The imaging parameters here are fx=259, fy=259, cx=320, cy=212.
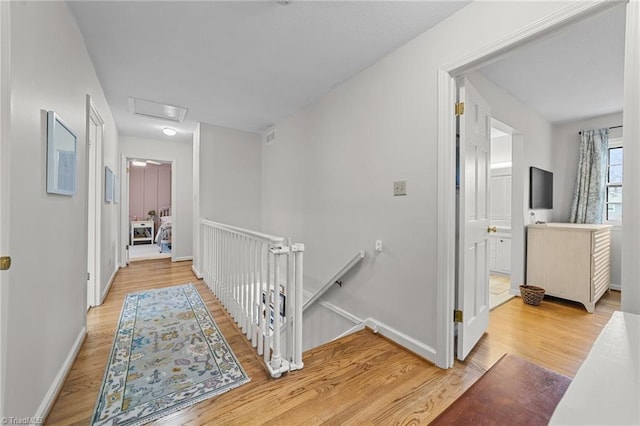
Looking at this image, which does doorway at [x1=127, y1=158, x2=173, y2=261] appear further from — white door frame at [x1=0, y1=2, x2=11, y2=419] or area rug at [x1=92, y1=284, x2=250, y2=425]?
white door frame at [x1=0, y1=2, x2=11, y2=419]

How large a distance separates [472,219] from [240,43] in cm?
227

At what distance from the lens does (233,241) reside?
2.65 meters

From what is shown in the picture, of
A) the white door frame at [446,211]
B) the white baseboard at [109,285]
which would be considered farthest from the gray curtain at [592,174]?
the white baseboard at [109,285]

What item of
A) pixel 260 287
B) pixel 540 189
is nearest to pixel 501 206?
pixel 540 189

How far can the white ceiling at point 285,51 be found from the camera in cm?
173

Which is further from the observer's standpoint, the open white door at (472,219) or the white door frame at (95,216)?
the white door frame at (95,216)

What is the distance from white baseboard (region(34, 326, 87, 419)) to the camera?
135 cm

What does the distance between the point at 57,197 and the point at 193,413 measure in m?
1.50

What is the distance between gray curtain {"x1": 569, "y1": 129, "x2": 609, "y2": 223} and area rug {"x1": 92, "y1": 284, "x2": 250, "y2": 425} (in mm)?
4761

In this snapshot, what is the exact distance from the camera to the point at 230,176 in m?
4.35

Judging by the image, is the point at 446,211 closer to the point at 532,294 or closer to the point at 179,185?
the point at 532,294

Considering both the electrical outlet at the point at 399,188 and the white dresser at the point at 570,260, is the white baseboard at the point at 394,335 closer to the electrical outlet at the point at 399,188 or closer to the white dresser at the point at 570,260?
the electrical outlet at the point at 399,188

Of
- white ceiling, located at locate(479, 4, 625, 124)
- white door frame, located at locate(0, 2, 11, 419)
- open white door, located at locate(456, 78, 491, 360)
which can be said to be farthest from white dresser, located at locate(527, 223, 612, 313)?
white door frame, located at locate(0, 2, 11, 419)

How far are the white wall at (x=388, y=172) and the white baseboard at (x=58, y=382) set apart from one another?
6.91ft
